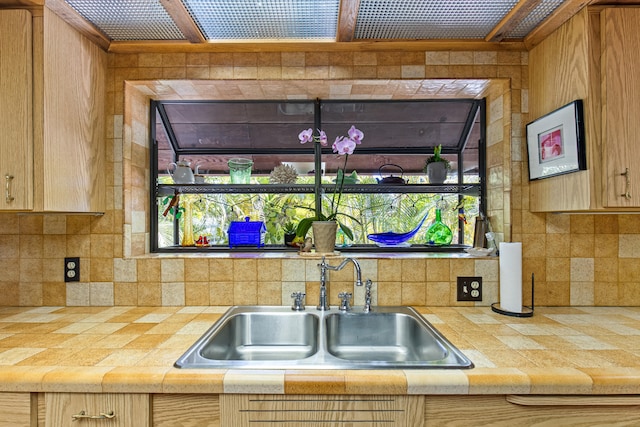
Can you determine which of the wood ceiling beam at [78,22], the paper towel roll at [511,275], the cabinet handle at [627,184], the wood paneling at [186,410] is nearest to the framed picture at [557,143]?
the cabinet handle at [627,184]

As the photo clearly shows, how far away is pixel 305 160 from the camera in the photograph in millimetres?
1980

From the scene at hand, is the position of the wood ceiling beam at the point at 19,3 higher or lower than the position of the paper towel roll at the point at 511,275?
higher

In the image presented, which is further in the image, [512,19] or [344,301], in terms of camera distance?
[344,301]

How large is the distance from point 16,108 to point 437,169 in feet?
5.95

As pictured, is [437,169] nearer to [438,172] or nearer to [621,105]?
[438,172]

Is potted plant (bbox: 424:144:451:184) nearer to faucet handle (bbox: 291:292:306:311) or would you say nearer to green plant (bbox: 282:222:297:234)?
green plant (bbox: 282:222:297:234)

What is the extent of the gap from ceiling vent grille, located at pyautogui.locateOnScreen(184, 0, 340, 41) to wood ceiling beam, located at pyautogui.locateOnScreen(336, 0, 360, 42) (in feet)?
0.10

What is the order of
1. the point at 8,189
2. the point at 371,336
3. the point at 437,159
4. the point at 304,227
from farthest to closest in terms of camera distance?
the point at 437,159
the point at 304,227
the point at 371,336
the point at 8,189

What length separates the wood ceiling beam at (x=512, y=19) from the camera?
134 cm

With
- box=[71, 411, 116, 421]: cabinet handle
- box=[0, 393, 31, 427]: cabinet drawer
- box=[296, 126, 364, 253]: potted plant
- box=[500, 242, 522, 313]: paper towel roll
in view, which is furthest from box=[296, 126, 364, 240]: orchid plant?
box=[0, 393, 31, 427]: cabinet drawer

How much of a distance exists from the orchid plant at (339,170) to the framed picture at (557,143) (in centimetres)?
78

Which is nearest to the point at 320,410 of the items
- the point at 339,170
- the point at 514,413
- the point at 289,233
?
→ the point at 514,413

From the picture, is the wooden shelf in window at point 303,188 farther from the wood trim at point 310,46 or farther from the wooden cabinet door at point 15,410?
the wooden cabinet door at point 15,410

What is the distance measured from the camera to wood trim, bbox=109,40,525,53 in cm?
163
